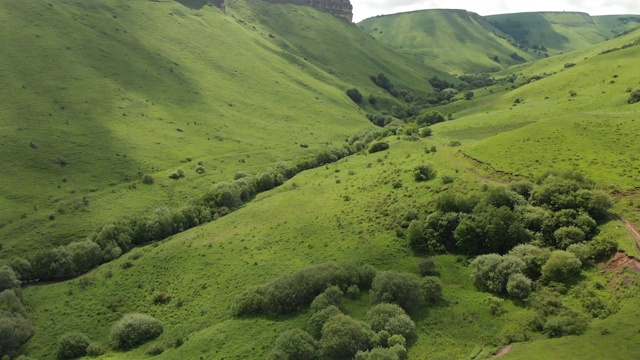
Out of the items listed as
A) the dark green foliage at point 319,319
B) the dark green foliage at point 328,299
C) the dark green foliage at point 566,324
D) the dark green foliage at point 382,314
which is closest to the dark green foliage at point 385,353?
the dark green foliage at point 382,314

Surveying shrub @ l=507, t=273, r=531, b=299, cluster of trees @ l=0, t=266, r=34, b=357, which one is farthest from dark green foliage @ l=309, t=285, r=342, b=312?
cluster of trees @ l=0, t=266, r=34, b=357

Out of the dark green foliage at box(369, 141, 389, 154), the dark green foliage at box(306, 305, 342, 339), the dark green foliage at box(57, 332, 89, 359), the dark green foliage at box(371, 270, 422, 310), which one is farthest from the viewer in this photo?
the dark green foliage at box(369, 141, 389, 154)

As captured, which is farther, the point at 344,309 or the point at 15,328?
the point at 15,328

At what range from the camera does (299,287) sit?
2341 inches

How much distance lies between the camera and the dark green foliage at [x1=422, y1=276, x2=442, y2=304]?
56.0m

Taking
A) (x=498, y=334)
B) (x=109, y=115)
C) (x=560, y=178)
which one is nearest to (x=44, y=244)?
(x=109, y=115)

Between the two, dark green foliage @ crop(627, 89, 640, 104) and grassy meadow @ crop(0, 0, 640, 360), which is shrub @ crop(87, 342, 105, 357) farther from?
dark green foliage @ crop(627, 89, 640, 104)

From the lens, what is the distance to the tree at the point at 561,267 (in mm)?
51719

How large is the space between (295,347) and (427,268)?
22.8 metres

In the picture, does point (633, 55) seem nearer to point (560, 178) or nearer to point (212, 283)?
point (560, 178)

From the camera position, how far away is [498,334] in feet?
161

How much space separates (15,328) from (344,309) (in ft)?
173

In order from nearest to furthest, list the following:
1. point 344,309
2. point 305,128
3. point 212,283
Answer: point 344,309 → point 212,283 → point 305,128

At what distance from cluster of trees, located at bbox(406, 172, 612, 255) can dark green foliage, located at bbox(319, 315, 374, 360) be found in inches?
813
